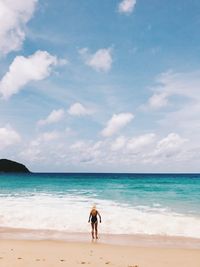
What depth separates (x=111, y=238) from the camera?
18266 mm

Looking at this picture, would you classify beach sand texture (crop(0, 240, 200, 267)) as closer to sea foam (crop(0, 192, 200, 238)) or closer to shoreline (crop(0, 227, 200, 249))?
shoreline (crop(0, 227, 200, 249))

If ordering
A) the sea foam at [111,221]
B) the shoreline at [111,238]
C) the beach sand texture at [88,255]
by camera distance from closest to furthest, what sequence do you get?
1. the beach sand texture at [88,255]
2. the shoreline at [111,238]
3. the sea foam at [111,221]

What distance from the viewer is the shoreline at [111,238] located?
54.6 feet

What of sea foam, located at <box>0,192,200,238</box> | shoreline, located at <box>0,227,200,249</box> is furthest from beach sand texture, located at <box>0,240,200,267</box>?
sea foam, located at <box>0,192,200,238</box>

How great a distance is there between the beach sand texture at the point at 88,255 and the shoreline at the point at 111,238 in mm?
1395

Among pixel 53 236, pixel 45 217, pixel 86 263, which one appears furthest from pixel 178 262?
pixel 45 217

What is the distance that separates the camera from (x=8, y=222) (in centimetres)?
2306

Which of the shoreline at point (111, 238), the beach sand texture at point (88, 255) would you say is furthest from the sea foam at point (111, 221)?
the beach sand texture at point (88, 255)

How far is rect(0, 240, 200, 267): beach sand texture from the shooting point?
39.4 ft

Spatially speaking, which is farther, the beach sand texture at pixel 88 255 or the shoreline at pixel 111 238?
the shoreline at pixel 111 238

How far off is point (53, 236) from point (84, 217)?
19.8ft

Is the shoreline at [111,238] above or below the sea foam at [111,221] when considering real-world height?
Answer: below

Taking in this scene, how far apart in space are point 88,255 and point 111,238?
512cm

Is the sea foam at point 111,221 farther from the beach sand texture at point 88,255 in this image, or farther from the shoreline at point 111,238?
the beach sand texture at point 88,255
